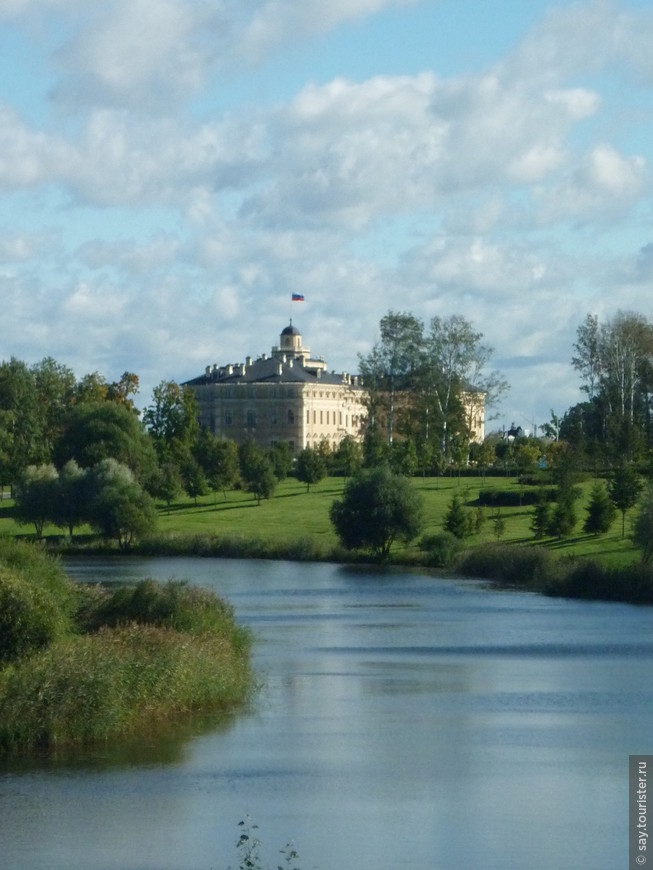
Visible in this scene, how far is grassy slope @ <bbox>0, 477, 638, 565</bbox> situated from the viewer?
69.2 m

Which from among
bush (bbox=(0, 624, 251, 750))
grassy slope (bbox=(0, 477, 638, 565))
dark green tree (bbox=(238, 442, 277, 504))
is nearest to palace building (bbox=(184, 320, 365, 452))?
grassy slope (bbox=(0, 477, 638, 565))

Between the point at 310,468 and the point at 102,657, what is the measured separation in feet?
233

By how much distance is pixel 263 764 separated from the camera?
2720cm

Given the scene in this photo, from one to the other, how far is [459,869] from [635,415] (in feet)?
273

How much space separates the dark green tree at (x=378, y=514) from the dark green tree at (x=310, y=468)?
78.7 ft

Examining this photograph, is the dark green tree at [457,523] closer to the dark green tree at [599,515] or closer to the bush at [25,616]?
the dark green tree at [599,515]

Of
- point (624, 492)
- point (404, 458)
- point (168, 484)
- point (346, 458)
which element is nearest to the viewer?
point (624, 492)

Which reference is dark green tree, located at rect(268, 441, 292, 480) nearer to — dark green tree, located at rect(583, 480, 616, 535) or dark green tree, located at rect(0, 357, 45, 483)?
dark green tree, located at rect(0, 357, 45, 483)

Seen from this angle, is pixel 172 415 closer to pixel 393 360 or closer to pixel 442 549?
pixel 393 360

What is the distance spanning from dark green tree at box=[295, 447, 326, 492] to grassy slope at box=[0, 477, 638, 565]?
0.79 meters

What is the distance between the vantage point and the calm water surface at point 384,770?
21598 millimetres

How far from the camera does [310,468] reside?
327 feet

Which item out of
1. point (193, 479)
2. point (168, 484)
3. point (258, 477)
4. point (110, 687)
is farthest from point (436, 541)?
point (110, 687)

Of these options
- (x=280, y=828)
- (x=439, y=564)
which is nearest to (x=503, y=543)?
(x=439, y=564)
